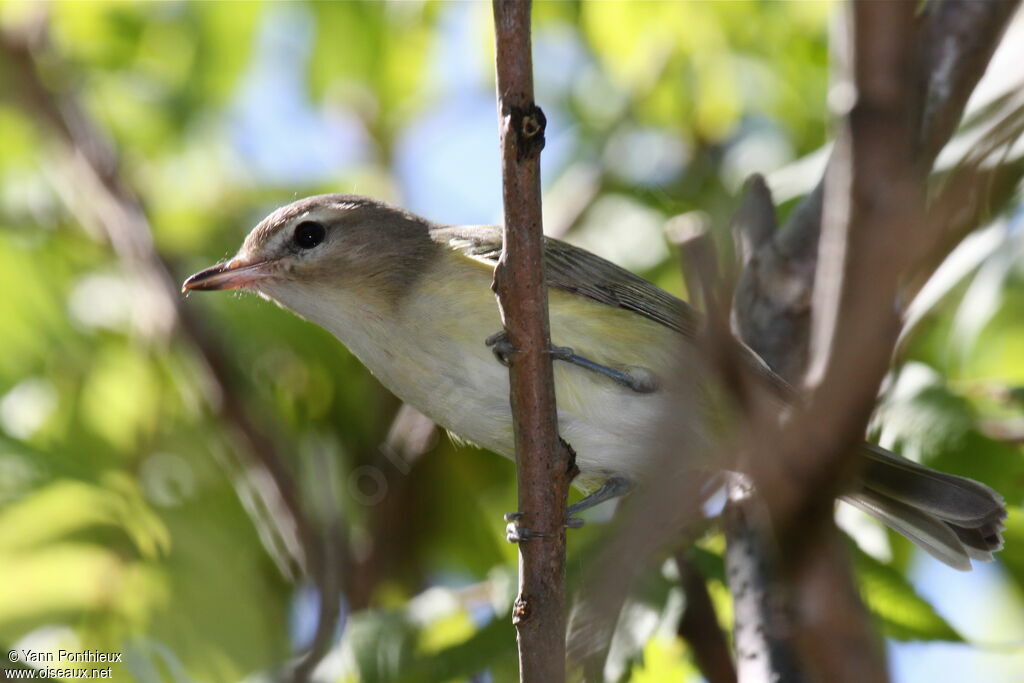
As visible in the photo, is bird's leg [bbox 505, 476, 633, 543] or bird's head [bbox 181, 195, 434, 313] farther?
bird's head [bbox 181, 195, 434, 313]

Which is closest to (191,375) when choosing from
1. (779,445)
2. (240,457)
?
(240,457)

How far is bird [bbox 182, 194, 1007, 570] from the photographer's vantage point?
10.9 ft

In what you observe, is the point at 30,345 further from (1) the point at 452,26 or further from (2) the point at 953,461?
(2) the point at 953,461

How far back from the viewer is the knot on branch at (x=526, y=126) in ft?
6.91

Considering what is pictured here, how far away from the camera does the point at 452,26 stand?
16.9 ft

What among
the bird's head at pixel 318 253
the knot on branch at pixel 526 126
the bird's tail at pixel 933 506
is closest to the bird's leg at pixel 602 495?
the bird's tail at pixel 933 506

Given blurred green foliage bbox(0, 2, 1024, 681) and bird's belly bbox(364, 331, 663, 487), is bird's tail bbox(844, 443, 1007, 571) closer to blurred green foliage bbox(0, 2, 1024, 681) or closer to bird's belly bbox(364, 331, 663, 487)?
blurred green foliage bbox(0, 2, 1024, 681)

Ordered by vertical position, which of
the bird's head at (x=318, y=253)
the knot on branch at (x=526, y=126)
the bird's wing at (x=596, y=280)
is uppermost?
the bird's head at (x=318, y=253)

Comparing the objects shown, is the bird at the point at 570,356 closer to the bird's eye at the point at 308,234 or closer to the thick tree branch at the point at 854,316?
the bird's eye at the point at 308,234

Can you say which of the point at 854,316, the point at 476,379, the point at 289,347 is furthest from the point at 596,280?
the point at 854,316

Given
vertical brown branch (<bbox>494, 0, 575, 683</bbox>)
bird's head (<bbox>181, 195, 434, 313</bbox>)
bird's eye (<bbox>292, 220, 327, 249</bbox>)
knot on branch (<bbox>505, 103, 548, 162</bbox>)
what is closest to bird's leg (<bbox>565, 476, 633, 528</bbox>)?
bird's head (<bbox>181, 195, 434, 313</bbox>)

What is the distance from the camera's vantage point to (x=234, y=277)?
3982mm

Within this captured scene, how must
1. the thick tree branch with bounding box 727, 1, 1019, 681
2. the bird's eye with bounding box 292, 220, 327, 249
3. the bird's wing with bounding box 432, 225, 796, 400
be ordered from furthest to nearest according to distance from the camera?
the bird's eye with bounding box 292, 220, 327, 249, the bird's wing with bounding box 432, 225, 796, 400, the thick tree branch with bounding box 727, 1, 1019, 681

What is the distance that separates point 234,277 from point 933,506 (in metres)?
2.40
